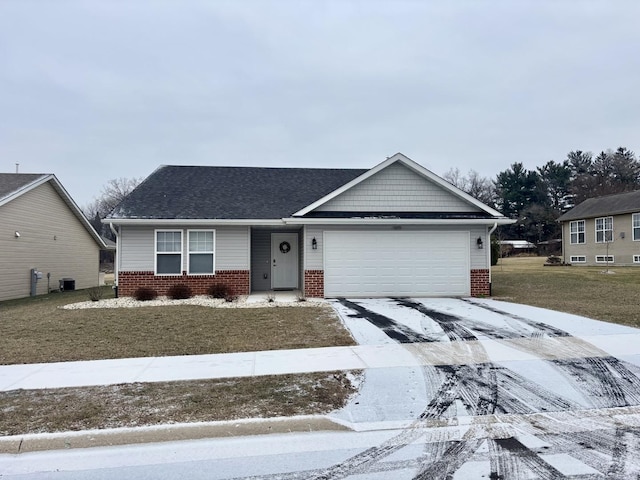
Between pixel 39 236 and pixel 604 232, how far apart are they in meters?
33.5

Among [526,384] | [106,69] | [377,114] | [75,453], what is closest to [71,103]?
[106,69]

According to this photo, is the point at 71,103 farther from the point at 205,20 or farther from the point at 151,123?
the point at 205,20

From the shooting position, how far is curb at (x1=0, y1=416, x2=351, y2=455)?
3844 mm

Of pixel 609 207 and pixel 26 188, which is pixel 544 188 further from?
pixel 26 188

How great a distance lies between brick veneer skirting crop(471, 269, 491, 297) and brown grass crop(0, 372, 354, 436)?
967 centimetres

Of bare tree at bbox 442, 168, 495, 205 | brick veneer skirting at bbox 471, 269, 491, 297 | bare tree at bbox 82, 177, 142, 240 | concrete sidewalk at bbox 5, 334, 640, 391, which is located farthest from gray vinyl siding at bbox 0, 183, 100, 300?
bare tree at bbox 442, 168, 495, 205

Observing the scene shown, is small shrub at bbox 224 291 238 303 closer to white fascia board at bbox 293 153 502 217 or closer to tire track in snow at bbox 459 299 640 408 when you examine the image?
white fascia board at bbox 293 153 502 217

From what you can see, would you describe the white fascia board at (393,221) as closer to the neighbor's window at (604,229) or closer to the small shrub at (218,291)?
the small shrub at (218,291)

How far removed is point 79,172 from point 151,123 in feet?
81.1

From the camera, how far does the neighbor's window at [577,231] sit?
3228 cm

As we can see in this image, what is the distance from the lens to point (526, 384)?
534 cm

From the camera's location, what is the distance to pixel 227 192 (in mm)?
Result: 16312

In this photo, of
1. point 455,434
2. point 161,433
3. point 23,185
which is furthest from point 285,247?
point 455,434

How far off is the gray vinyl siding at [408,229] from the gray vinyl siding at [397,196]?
70cm
